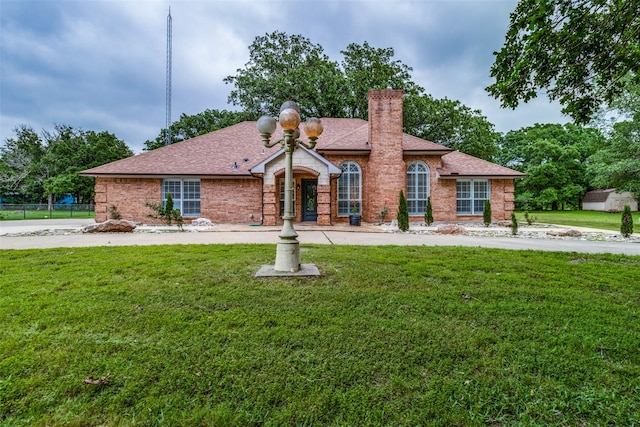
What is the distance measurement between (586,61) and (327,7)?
394 inches

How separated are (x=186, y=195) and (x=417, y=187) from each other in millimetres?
12504

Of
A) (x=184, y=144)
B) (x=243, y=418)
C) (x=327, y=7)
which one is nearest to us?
(x=243, y=418)

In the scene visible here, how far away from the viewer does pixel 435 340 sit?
2867 millimetres

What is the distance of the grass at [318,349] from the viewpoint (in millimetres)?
2049

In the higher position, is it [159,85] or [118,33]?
[159,85]

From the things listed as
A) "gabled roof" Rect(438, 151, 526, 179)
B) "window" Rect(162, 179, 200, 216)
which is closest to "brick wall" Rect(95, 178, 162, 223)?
"window" Rect(162, 179, 200, 216)

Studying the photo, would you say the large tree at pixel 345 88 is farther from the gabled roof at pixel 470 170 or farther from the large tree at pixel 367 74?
the gabled roof at pixel 470 170

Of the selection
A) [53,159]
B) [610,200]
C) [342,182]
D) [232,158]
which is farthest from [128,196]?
[610,200]

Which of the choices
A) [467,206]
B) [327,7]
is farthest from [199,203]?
[467,206]

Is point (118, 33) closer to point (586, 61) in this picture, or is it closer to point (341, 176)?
point (341, 176)

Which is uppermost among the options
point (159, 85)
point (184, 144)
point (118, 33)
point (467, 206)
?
point (159, 85)

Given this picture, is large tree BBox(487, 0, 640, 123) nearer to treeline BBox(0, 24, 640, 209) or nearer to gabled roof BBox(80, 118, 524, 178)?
gabled roof BBox(80, 118, 524, 178)

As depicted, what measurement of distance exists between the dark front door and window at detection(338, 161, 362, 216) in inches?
51.1

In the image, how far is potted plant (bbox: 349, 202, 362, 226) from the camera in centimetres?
1507
